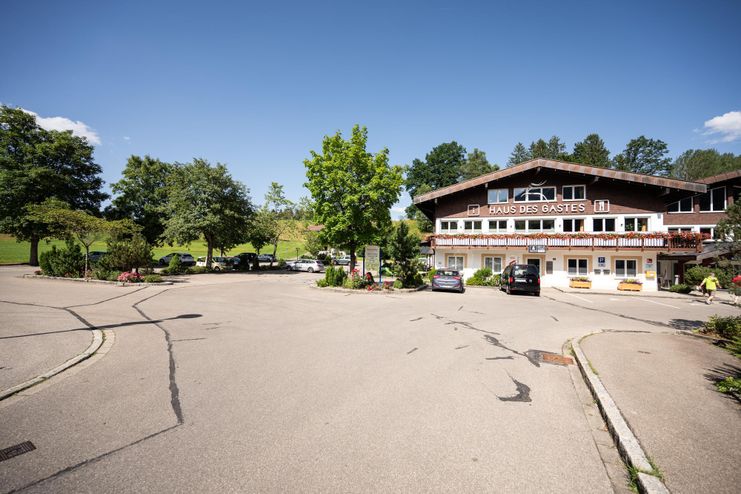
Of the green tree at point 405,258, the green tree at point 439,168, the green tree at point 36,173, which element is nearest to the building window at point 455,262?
the green tree at point 405,258

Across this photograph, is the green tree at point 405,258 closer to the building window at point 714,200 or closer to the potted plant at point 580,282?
the potted plant at point 580,282

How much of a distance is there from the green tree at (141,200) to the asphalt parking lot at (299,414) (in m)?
35.1

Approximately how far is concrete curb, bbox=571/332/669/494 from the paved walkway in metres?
0.09

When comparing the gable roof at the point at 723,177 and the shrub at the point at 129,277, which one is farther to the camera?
the gable roof at the point at 723,177

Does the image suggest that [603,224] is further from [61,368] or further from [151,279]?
[151,279]

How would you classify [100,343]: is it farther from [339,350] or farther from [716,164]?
[716,164]

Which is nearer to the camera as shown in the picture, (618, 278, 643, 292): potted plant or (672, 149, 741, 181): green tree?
(618, 278, 643, 292): potted plant

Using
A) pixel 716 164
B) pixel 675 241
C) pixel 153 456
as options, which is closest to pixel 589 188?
pixel 675 241

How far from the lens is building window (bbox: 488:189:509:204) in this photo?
3108 centimetres

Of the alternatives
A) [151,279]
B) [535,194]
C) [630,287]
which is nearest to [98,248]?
[151,279]

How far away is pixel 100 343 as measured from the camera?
8.03 m

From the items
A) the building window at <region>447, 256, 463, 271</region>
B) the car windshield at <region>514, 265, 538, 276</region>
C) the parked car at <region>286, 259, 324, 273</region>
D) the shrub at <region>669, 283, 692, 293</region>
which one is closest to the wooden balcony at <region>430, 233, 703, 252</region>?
the building window at <region>447, 256, 463, 271</region>

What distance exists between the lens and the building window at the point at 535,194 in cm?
2996

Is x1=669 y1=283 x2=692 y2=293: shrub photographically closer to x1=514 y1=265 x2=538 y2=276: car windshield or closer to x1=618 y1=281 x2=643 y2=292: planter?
x1=618 y1=281 x2=643 y2=292: planter
